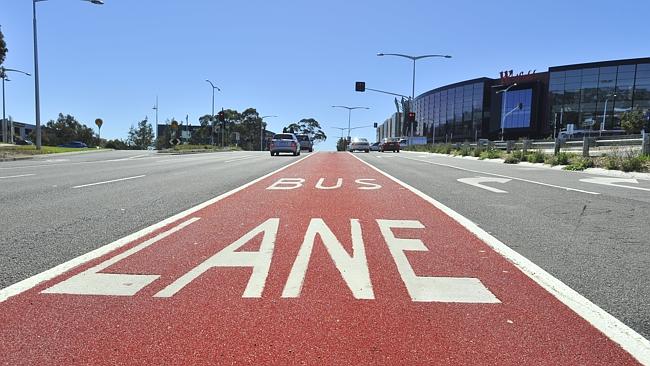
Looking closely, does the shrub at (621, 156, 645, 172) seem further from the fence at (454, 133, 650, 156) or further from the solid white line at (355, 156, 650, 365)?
the solid white line at (355, 156, 650, 365)

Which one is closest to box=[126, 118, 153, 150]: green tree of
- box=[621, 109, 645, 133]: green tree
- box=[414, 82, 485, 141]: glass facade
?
box=[414, 82, 485, 141]: glass facade

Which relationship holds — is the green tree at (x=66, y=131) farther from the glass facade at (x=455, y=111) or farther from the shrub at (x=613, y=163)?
the shrub at (x=613, y=163)

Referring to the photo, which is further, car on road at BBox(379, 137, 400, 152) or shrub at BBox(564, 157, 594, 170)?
car on road at BBox(379, 137, 400, 152)

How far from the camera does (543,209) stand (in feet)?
26.6

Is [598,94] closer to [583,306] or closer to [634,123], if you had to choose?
[634,123]

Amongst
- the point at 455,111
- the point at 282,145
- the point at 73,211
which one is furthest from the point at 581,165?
the point at 455,111

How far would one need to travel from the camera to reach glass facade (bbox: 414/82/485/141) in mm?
109750

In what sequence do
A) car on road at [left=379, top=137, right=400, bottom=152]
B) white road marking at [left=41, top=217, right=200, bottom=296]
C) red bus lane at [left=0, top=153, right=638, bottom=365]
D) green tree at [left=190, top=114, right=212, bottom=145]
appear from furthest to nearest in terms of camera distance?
green tree at [left=190, top=114, right=212, bottom=145]
car on road at [left=379, top=137, right=400, bottom=152]
white road marking at [left=41, top=217, right=200, bottom=296]
red bus lane at [left=0, top=153, right=638, bottom=365]

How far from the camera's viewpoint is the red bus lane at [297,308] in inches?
109

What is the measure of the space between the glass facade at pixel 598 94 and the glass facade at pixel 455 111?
18.8m

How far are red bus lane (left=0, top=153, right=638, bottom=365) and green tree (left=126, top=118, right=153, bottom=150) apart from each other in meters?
133

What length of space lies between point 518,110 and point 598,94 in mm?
15191

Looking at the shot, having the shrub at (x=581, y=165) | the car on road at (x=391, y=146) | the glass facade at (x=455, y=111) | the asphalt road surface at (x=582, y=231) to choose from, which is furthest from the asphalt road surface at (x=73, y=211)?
the glass facade at (x=455, y=111)

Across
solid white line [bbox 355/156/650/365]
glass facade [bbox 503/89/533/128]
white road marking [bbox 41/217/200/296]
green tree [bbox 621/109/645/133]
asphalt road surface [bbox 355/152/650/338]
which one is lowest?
white road marking [bbox 41/217/200/296]
